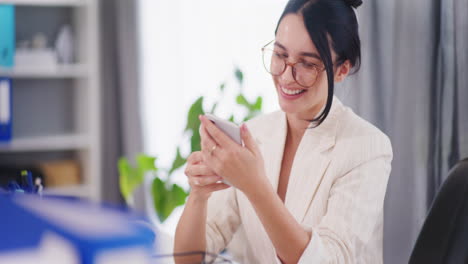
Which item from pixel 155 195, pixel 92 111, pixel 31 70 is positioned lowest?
pixel 155 195

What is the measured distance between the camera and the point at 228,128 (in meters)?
1.06

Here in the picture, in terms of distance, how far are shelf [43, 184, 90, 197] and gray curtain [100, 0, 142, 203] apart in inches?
5.2

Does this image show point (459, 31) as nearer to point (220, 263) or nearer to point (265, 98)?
point (220, 263)

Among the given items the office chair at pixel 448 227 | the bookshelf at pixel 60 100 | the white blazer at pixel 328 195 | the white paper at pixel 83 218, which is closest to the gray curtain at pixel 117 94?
the bookshelf at pixel 60 100

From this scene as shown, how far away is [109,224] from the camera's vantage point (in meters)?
0.47

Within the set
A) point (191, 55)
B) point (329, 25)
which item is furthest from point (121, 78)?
point (329, 25)

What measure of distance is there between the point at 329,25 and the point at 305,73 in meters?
0.11

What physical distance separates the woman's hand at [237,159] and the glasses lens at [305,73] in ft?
0.80

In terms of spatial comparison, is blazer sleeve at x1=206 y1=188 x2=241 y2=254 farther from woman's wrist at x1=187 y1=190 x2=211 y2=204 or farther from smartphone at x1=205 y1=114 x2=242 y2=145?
smartphone at x1=205 y1=114 x2=242 y2=145

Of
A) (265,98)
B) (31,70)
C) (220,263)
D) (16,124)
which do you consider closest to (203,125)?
(220,263)

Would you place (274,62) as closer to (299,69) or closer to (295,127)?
(299,69)

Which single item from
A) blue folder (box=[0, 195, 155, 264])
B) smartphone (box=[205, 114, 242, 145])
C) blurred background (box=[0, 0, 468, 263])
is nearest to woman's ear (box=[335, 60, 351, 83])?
smartphone (box=[205, 114, 242, 145])

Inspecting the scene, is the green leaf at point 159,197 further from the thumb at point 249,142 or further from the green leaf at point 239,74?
the thumb at point 249,142

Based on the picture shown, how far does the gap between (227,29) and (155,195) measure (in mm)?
875
